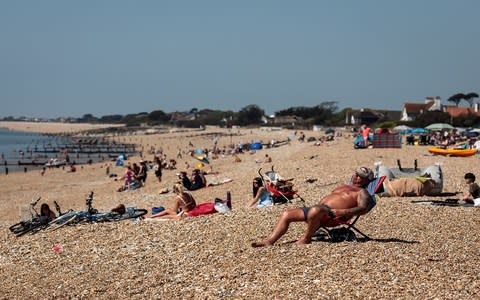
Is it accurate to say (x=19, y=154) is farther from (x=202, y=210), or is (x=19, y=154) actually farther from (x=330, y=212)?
(x=330, y=212)

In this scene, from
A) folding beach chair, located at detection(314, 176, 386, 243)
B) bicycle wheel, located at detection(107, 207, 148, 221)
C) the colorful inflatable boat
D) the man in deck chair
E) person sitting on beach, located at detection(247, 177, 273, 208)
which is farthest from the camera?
the colorful inflatable boat

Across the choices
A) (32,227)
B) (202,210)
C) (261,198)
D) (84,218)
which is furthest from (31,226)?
(261,198)

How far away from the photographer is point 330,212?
6.91 meters

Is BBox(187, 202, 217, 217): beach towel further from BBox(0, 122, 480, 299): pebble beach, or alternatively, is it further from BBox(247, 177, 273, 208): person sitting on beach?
BBox(247, 177, 273, 208): person sitting on beach

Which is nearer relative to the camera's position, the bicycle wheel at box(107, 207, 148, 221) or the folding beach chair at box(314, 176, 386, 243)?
the folding beach chair at box(314, 176, 386, 243)

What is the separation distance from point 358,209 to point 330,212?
33cm

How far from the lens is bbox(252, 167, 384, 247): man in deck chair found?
22.6 feet

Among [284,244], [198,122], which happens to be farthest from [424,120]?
[198,122]

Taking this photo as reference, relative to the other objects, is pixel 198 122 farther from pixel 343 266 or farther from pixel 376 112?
pixel 343 266

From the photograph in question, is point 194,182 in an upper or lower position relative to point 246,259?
lower

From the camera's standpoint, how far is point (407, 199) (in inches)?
421

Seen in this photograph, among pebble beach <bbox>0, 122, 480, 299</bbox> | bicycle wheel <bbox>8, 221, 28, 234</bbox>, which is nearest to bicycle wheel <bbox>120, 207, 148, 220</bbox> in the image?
pebble beach <bbox>0, 122, 480, 299</bbox>

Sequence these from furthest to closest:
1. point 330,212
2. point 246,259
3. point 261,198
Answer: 1. point 261,198
2. point 330,212
3. point 246,259

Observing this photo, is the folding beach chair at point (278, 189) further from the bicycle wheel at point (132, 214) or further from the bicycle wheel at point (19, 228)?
the bicycle wheel at point (19, 228)
